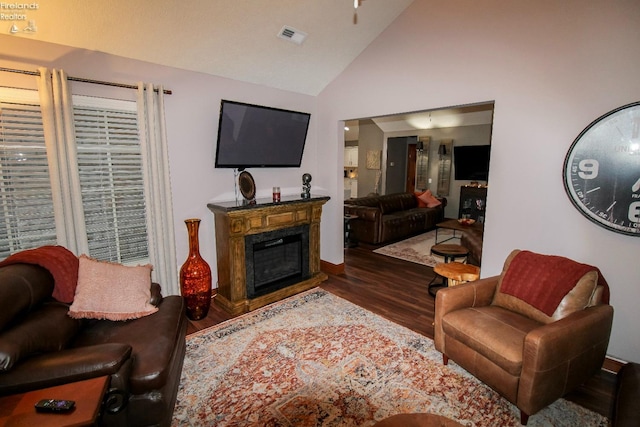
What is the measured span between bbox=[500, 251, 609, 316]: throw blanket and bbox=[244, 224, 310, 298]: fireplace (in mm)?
2217

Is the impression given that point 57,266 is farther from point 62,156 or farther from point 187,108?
point 187,108

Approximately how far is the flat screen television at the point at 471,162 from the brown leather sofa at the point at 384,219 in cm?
172

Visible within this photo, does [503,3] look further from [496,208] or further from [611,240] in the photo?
[611,240]

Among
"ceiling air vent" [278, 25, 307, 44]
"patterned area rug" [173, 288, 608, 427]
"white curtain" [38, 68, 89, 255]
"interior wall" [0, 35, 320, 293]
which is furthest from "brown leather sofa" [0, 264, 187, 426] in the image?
"ceiling air vent" [278, 25, 307, 44]

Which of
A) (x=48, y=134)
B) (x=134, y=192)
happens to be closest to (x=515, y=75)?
(x=134, y=192)

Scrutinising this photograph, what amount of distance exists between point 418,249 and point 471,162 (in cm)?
348

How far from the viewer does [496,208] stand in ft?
9.25

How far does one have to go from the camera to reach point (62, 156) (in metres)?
2.49

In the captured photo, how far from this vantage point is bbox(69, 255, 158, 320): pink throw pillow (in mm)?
2053

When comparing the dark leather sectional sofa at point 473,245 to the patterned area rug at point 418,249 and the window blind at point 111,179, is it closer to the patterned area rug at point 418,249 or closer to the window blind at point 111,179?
the patterned area rug at point 418,249

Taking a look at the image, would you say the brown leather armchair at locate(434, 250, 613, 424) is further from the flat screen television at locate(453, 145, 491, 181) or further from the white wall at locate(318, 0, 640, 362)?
the flat screen television at locate(453, 145, 491, 181)

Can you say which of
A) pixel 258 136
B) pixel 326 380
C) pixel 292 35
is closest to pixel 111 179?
pixel 258 136

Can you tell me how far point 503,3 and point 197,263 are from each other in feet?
12.0

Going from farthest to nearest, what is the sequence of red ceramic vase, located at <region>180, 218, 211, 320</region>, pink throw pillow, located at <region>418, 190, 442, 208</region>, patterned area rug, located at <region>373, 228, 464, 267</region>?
1. pink throw pillow, located at <region>418, 190, 442, 208</region>
2. patterned area rug, located at <region>373, 228, 464, 267</region>
3. red ceramic vase, located at <region>180, 218, 211, 320</region>
